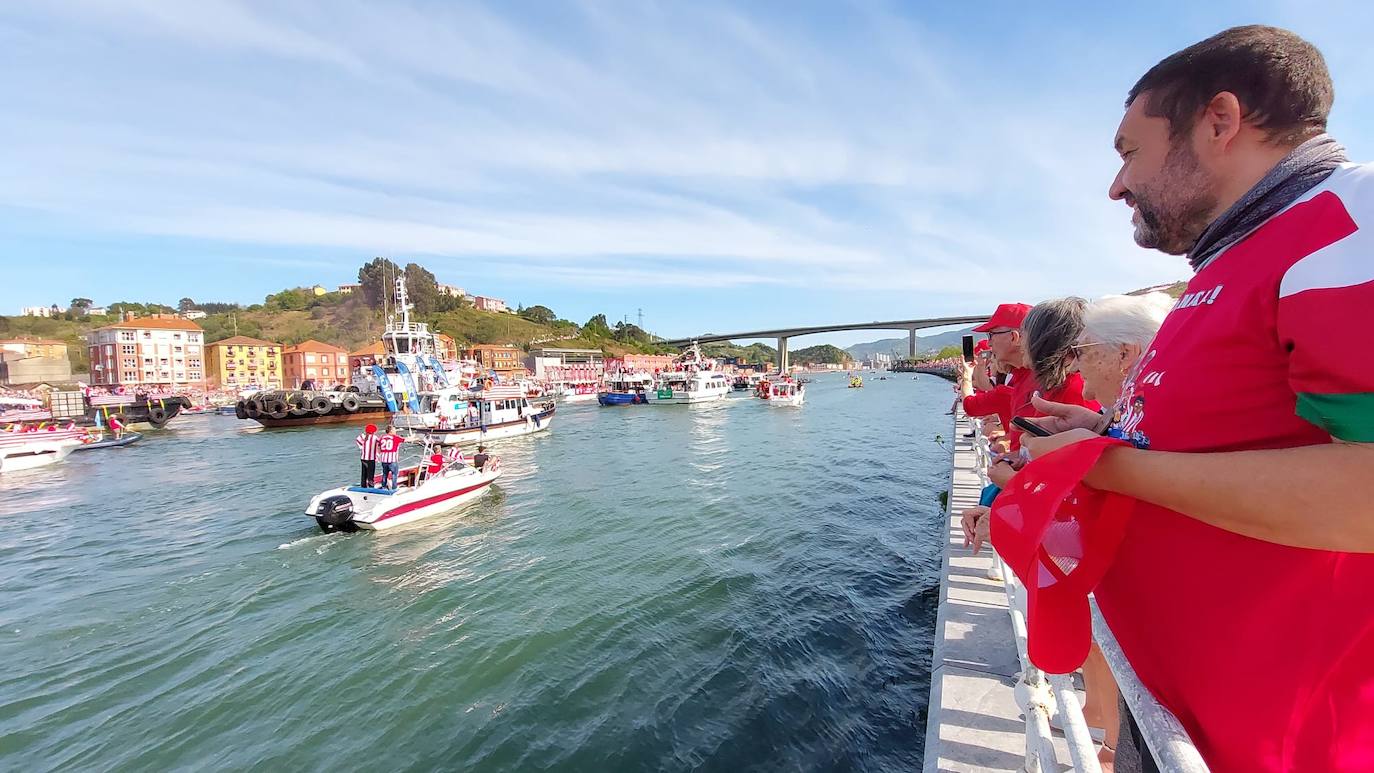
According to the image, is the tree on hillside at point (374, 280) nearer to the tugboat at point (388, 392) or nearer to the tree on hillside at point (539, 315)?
the tree on hillside at point (539, 315)

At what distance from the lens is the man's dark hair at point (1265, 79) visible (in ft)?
3.62

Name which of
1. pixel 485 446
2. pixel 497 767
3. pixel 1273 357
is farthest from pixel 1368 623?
pixel 485 446

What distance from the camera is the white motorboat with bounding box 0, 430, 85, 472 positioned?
2292 centimetres

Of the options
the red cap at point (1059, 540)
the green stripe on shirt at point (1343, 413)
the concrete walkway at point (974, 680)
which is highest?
the green stripe on shirt at point (1343, 413)

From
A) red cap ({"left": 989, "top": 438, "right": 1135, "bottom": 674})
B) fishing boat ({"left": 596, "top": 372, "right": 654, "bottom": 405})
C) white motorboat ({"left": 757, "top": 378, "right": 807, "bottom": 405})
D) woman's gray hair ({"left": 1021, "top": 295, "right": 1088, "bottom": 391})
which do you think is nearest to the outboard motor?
woman's gray hair ({"left": 1021, "top": 295, "right": 1088, "bottom": 391})

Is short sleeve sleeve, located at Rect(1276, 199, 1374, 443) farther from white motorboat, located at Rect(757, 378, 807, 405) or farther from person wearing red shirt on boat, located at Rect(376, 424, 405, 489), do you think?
white motorboat, located at Rect(757, 378, 807, 405)

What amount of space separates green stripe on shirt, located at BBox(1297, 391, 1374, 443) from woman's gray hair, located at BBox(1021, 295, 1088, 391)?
1.87 meters

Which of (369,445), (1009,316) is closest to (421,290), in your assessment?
(369,445)

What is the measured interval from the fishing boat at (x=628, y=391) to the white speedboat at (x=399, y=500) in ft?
139

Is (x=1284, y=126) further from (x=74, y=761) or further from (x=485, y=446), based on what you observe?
(x=485, y=446)

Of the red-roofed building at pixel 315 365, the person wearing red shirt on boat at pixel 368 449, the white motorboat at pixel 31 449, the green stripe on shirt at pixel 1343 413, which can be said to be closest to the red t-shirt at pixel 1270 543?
the green stripe on shirt at pixel 1343 413

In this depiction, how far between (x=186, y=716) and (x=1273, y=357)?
29.8 feet

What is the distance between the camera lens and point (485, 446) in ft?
90.9

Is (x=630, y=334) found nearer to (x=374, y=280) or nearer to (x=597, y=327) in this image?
(x=597, y=327)
